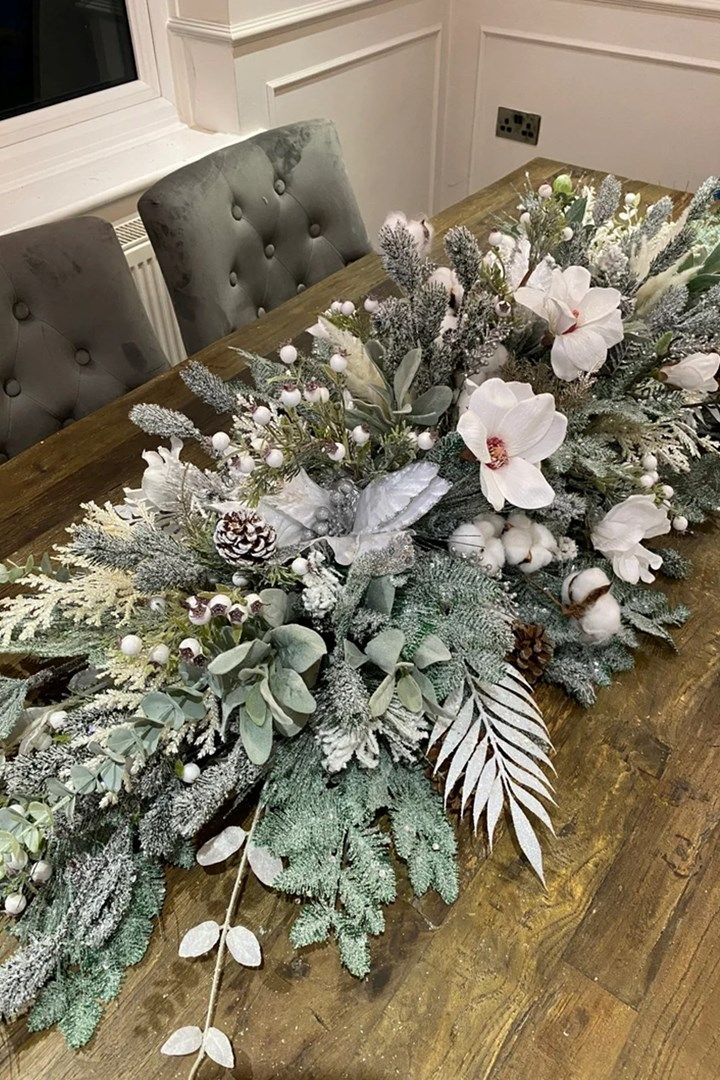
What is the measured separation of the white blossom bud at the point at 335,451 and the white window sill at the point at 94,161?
4.32ft

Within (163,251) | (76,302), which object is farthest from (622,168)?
(76,302)

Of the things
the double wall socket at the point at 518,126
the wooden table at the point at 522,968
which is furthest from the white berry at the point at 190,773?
the double wall socket at the point at 518,126

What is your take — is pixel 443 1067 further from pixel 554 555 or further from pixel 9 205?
pixel 9 205

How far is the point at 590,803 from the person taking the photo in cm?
71

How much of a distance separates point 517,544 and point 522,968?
38 centimetres

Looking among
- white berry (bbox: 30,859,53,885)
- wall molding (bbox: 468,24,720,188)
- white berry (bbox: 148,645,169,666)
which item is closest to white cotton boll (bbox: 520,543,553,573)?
white berry (bbox: 148,645,169,666)

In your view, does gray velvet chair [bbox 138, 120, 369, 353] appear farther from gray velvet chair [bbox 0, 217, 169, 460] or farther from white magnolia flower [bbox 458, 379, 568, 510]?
white magnolia flower [bbox 458, 379, 568, 510]

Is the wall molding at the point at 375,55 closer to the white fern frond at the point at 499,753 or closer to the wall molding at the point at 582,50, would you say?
the wall molding at the point at 582,50

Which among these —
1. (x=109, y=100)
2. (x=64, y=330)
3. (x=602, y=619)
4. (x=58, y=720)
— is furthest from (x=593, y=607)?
(x=109, y=100)

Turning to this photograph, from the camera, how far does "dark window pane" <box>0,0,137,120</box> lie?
5.97ft

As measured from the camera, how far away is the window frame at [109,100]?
1869 millimetres

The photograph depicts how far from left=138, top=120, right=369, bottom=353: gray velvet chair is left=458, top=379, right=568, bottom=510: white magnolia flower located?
84 cm

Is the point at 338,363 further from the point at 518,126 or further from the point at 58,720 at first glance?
the point at 518,126

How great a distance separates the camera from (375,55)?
2.39m
